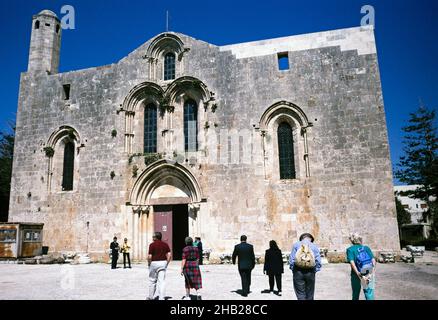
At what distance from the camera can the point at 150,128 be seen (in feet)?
65.7

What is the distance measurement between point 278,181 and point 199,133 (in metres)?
4.69

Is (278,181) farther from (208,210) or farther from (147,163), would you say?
(147,163)

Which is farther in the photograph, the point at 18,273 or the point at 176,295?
the point at 18,273

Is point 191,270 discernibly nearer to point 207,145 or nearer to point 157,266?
point 157,266

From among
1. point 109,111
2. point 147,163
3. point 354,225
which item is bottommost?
point 354,225

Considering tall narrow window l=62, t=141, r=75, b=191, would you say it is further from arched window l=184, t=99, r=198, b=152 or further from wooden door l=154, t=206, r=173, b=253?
arched window l=184, t=99, r=198, b=152

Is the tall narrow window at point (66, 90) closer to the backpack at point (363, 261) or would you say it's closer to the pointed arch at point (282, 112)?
the pointed arch at point (282, 112)

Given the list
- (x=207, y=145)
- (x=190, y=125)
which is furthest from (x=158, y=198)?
(x=190, y=125)

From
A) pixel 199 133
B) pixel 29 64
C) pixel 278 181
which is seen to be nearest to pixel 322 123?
pixel 278 181

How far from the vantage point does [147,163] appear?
18.9 meters

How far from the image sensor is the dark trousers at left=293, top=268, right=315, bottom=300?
6.59 meters

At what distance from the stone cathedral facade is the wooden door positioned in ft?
0.18

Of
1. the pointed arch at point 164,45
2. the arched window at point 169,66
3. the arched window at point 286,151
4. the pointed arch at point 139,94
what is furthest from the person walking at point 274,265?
the pointed arch at point 164,45

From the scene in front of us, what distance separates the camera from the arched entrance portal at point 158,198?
60.7 ft
